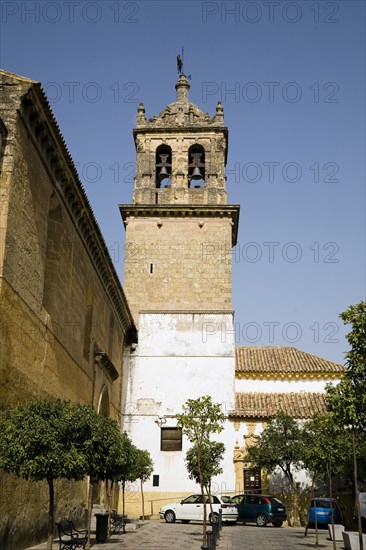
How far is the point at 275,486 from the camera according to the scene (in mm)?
27938

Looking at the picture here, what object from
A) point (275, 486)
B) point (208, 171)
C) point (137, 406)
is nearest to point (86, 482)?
point (137, 406)

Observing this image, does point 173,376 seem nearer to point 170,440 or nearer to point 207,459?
point 170,440

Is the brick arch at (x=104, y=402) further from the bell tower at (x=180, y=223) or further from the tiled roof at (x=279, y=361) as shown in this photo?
the tiled roof at (x=279, y=361)

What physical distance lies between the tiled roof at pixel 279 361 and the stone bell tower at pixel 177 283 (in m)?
4.33

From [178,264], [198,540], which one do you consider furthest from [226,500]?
[178,264]

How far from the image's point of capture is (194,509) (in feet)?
81.1

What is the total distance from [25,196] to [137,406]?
56.9 feet

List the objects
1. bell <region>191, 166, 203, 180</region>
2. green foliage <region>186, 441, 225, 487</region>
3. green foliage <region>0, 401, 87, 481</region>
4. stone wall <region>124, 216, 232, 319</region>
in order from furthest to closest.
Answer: bell <region>191, 166, 203, 180</region> < stone wall <region>124, 216, 232, 319</region> < green foliage <region>186, 441, 225, 487</region> < green foliage <region>0, 401, 87, 481</region>

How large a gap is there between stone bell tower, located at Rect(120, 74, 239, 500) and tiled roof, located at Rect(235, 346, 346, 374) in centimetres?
433

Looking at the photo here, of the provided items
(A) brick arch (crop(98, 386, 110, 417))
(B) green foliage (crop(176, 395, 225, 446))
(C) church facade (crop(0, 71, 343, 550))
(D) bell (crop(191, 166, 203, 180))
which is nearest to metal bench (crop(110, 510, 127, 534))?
(C) church facade (crop(0, 71, 343, 550))

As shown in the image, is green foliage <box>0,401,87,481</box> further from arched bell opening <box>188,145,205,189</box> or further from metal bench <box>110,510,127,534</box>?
arched bell opening <box>188,145,205,189</box>

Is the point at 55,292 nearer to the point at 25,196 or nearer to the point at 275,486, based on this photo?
the point at 25,196

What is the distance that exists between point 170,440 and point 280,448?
4.85 meters

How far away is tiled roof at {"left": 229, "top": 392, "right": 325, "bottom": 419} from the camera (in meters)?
28.9
